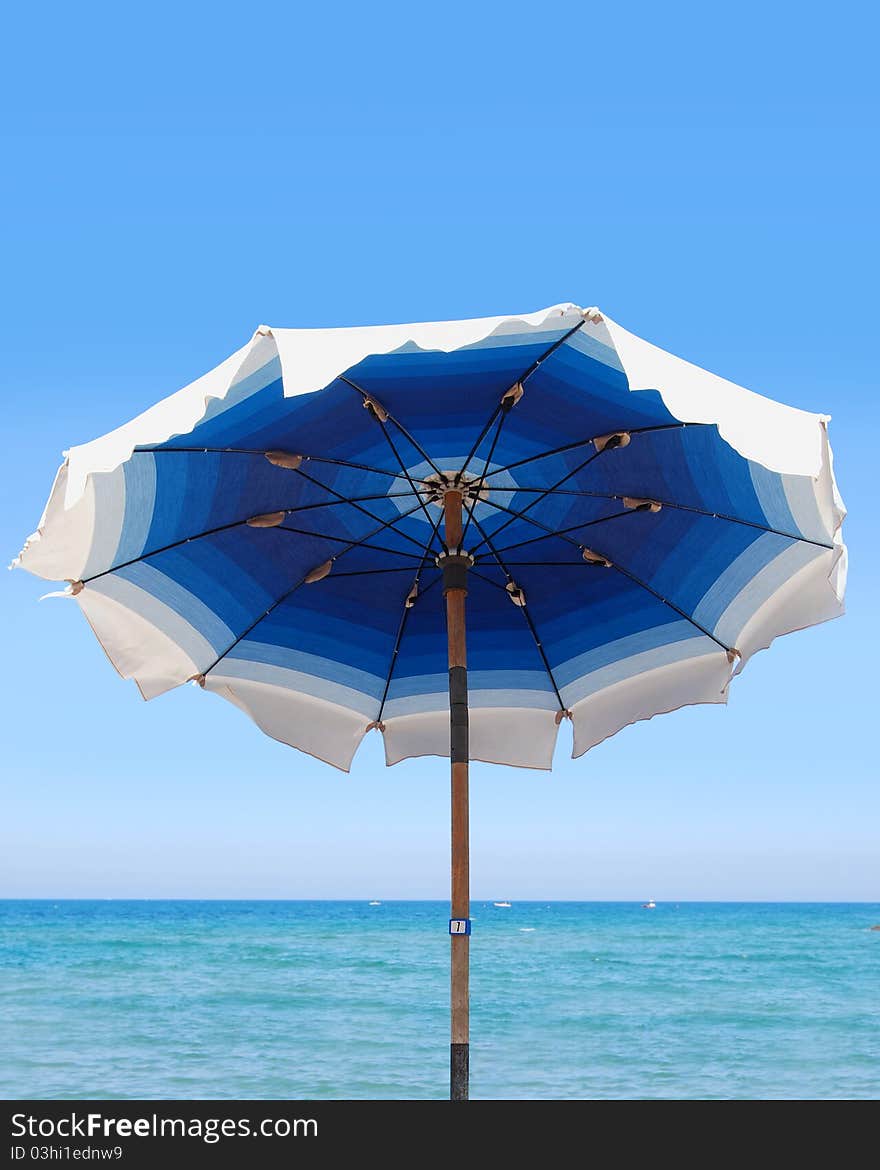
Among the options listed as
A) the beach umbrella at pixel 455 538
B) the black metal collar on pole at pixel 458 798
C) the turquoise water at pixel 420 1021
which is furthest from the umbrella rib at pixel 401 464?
the turquoise water at pixel 420 1021

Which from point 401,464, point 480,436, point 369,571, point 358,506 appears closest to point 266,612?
point 369,571

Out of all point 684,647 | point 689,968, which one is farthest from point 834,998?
point 684,647

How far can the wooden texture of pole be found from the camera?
409cm

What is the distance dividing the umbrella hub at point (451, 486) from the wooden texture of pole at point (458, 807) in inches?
1.2

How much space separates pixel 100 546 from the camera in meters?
4.29

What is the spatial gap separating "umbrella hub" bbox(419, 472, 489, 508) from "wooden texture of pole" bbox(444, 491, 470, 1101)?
0.10ft

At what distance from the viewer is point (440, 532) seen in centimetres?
506

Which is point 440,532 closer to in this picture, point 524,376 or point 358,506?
point 358,506

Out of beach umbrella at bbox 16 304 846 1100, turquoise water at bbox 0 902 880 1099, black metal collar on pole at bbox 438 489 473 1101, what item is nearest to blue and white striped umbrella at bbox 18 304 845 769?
beach umbrella at bbox 16 304 846 1100

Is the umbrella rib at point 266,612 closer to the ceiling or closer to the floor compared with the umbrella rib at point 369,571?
closer to the floor

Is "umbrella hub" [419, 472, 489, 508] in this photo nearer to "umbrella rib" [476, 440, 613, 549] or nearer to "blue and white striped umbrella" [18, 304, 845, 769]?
"blue and white striped umbrella" [18, 304, 845, 769]

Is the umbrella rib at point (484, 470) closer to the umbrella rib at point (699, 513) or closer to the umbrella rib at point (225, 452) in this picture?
the umbrella rib at point (699, 513)

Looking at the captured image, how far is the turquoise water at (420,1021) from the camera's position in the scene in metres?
11.8
